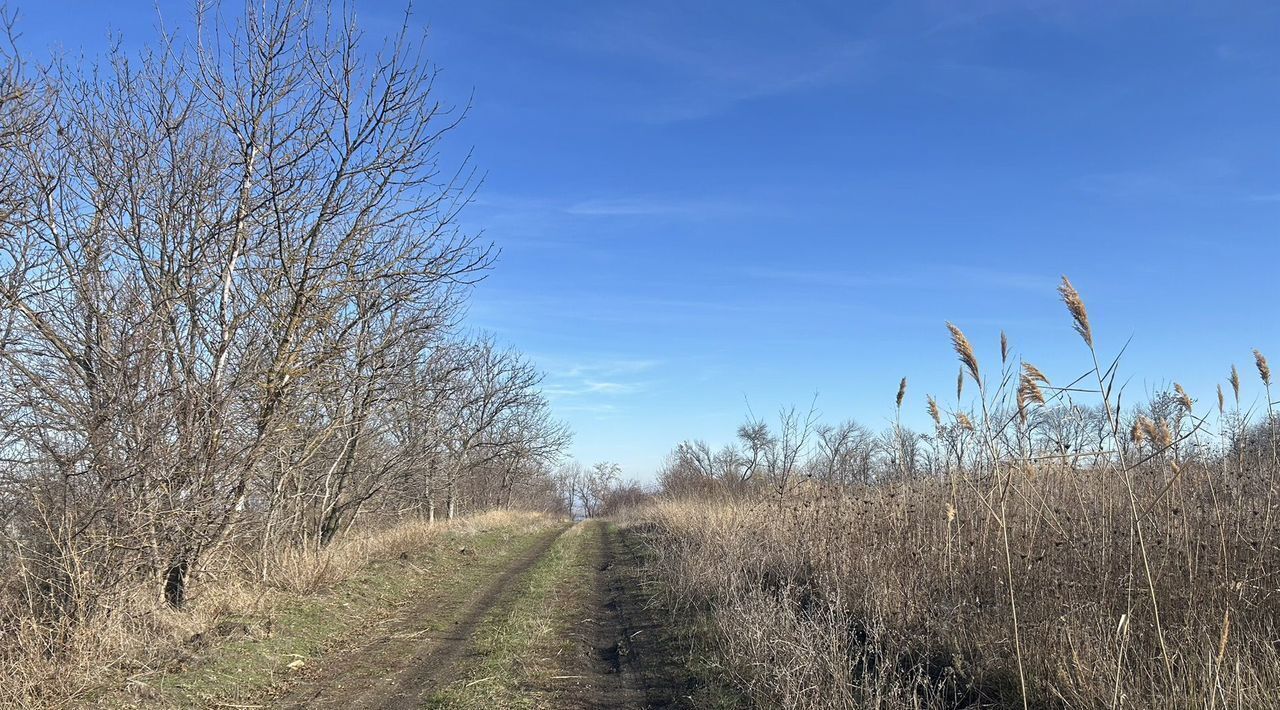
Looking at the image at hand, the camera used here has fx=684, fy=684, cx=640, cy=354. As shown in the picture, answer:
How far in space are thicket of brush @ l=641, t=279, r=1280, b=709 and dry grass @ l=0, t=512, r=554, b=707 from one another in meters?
5.03

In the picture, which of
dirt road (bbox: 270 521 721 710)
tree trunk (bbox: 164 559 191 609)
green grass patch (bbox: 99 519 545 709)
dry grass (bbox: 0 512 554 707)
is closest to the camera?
dry grass (bbox: 0 512 554 707)

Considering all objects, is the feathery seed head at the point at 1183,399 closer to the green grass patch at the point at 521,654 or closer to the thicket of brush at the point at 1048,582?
the thicket of brush at the point at 1048,582

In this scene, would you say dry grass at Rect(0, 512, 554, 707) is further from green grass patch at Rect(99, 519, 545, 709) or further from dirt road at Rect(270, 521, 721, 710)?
dirt road at Rect(270, 521, 721, 710)

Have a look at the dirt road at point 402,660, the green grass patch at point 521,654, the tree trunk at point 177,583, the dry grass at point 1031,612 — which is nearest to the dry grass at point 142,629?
the tree trunk at point 177,583

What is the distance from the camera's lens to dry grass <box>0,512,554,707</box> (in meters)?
4.88

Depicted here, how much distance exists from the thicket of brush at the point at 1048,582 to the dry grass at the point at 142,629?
5.03 m

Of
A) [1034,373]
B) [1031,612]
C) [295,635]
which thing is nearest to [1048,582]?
[1031,612]

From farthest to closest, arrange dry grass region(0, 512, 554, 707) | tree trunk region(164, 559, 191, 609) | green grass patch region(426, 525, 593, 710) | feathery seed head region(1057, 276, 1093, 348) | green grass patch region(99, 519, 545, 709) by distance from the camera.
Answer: tree trunk region(164, 559, 191, 609)
green grass patch region(426, 525, 593, 710)
green grass patch region(99, 519, 545, 709)
dry grass region(0, 512, 554, 707)
feathery seed head region(1057, 276, 1093, 348)

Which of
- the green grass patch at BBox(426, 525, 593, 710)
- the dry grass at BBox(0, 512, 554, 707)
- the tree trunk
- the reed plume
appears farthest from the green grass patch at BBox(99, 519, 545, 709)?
the reed plume

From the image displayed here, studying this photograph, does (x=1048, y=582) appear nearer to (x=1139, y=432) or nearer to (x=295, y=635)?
(x=1139, y=432)

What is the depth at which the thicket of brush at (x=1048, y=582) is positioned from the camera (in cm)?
376

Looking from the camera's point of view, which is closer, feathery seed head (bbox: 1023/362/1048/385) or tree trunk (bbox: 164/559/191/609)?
feathery seed head (bbox: 1023/362/1048/385)

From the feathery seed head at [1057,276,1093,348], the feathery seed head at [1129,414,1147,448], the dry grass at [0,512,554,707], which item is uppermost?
the feathery seed head at [1057,276,1093,348]

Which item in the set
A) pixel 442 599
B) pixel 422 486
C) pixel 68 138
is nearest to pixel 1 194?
pixel 68 138
